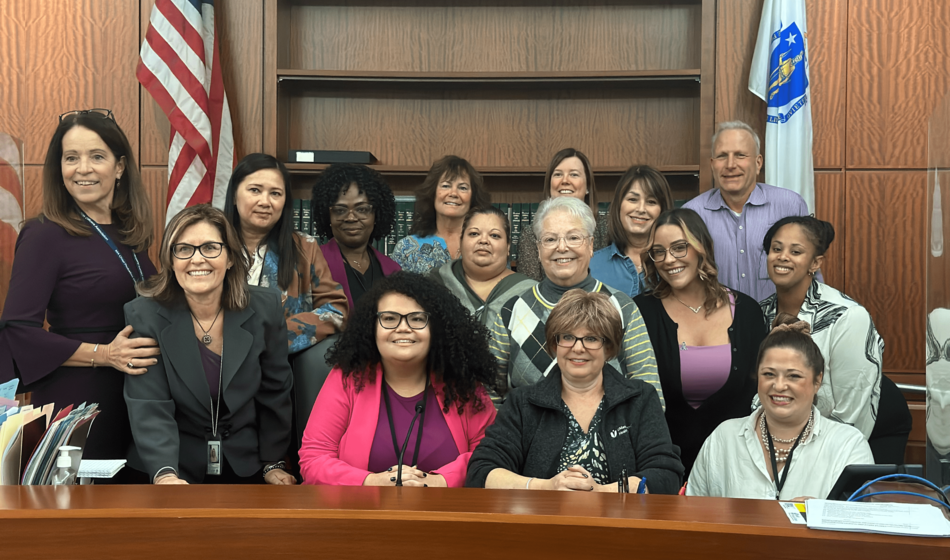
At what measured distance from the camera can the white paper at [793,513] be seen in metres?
1.33

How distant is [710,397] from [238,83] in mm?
3053

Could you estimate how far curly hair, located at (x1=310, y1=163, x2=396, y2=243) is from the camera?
10.7ft

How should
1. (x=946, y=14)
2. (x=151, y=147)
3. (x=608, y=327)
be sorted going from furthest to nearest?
(x=151, y=147) < (x=946, y=14) < (x=608, y=327)

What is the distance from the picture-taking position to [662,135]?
4.52 meters

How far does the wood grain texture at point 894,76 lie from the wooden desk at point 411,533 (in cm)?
335

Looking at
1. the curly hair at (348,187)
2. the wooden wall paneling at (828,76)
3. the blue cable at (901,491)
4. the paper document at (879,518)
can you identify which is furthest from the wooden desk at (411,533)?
the wooden wall paneling at (828,76)

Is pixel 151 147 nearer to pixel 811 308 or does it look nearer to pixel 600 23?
pixel 600 23

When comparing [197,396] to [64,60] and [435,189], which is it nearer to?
[435,189]

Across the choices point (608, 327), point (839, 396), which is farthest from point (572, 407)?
point (839, 396)

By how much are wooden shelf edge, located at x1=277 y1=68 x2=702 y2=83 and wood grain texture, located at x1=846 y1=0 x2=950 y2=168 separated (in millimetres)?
827

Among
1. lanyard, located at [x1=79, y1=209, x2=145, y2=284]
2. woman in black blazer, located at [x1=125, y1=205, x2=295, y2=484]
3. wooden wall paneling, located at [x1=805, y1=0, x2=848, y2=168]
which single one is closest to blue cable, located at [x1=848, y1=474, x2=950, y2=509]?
woman in black blazer, located at [x1=125, y1=205, x2=295, y2=484]

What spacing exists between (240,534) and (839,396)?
1965 millimetres

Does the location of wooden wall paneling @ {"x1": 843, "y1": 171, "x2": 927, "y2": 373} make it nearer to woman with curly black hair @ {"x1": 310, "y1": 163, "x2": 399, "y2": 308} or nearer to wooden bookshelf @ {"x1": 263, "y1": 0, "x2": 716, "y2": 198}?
wooden bookshelf @ {"x1": 263, "y1": 0, "x2": 716, "y2": 198}

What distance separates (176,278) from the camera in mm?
2283
